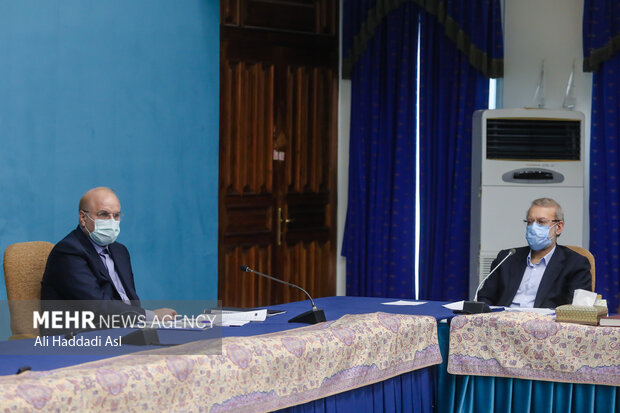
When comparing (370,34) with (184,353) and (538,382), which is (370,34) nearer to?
(538,382)

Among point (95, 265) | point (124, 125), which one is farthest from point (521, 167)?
point (95, 265)

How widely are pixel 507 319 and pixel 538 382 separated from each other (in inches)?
10.6

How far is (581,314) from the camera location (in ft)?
Result: 11.0

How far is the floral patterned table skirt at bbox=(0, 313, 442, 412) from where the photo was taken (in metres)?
2.16

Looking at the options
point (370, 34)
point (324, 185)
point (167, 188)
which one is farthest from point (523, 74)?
point (167, 188)

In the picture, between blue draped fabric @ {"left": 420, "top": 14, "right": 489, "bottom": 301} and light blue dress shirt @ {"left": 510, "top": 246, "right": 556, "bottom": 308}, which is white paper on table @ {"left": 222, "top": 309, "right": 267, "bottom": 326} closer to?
light blue dress shirt @ {"left": 510, "top": 246, "right": 556, "bottom": 308}

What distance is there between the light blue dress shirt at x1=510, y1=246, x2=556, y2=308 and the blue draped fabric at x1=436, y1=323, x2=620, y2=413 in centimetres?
66

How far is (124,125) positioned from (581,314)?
3063mm

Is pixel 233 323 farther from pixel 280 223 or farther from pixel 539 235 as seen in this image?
pixel 280 223

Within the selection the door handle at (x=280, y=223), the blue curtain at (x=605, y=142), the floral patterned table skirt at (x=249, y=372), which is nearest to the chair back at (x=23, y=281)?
the floral patterned table skirt at (x=249, y=372)

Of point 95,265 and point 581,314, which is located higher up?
point 95,265

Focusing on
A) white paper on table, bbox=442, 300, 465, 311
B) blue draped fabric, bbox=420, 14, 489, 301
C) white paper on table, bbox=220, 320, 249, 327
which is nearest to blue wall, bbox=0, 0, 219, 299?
blue draped fabric, bbox=420, 14, 489, 301

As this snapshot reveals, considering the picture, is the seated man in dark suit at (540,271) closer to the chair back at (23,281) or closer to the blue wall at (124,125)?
the chair back at (23,281)

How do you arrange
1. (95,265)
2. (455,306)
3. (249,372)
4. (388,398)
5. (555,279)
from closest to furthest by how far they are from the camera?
(249,372) < (388,398) < (95,265) < (455,306) < (555,279)
